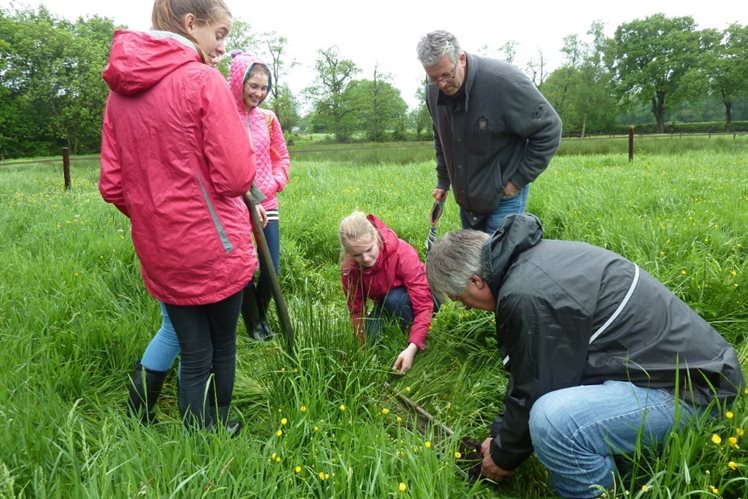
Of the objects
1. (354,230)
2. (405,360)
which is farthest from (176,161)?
(405,360)

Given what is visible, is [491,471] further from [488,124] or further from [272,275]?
[488,124]

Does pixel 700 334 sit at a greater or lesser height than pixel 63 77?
lesser

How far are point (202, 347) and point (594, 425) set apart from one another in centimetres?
148

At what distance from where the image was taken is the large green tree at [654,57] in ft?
153

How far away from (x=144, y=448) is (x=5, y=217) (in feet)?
17.8

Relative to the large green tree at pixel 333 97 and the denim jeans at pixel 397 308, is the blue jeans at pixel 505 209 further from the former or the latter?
the large green tree at pixel 333 97

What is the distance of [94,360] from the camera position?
2.71m

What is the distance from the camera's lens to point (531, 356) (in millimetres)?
1726

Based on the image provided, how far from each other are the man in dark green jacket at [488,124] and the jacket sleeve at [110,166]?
65.5 inches

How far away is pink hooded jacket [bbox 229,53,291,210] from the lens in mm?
2953

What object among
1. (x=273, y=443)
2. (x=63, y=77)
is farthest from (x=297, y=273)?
(x=63, y=77)

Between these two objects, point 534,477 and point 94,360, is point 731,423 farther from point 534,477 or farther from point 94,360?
point 94,360

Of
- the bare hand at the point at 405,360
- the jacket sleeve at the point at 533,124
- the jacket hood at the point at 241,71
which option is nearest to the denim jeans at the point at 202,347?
the bare hand at the point at 405,360

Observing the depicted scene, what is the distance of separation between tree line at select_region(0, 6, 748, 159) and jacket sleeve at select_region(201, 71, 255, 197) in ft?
135
